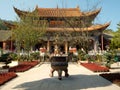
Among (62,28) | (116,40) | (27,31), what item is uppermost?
Answer: (62,28)

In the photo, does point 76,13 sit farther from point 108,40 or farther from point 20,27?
point 20,27

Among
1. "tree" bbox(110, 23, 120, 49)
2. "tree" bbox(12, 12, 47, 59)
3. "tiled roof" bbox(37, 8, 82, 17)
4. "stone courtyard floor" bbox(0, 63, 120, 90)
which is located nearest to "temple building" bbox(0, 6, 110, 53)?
"tiled roof" bbox(37, 8, 82, 17)

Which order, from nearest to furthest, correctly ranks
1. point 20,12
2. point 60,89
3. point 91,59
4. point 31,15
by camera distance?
point 60,89 < point 91,59 < point 31,15 < point 20,12

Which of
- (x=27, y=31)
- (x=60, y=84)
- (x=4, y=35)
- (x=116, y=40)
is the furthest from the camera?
(x=4, y=35)

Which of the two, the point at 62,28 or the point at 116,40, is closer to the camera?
the point at 62,28

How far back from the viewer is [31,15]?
129 feet

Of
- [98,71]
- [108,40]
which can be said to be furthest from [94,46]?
[98,71]

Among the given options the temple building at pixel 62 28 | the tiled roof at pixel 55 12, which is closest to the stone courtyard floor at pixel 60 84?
the temple building at pixel 62 28

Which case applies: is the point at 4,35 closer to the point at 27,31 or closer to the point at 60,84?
the point at 27,31

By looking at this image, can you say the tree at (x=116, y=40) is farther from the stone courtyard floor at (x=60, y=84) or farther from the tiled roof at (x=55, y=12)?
the stone courtyard floor at (x=60, y=84)

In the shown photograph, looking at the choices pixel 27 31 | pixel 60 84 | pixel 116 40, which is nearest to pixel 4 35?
pixel 27 31

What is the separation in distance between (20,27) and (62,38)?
9907 mm

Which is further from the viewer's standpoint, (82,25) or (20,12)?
(20,12)

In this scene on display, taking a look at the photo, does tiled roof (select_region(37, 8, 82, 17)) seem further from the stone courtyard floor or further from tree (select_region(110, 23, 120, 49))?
the stone courtyard floor
